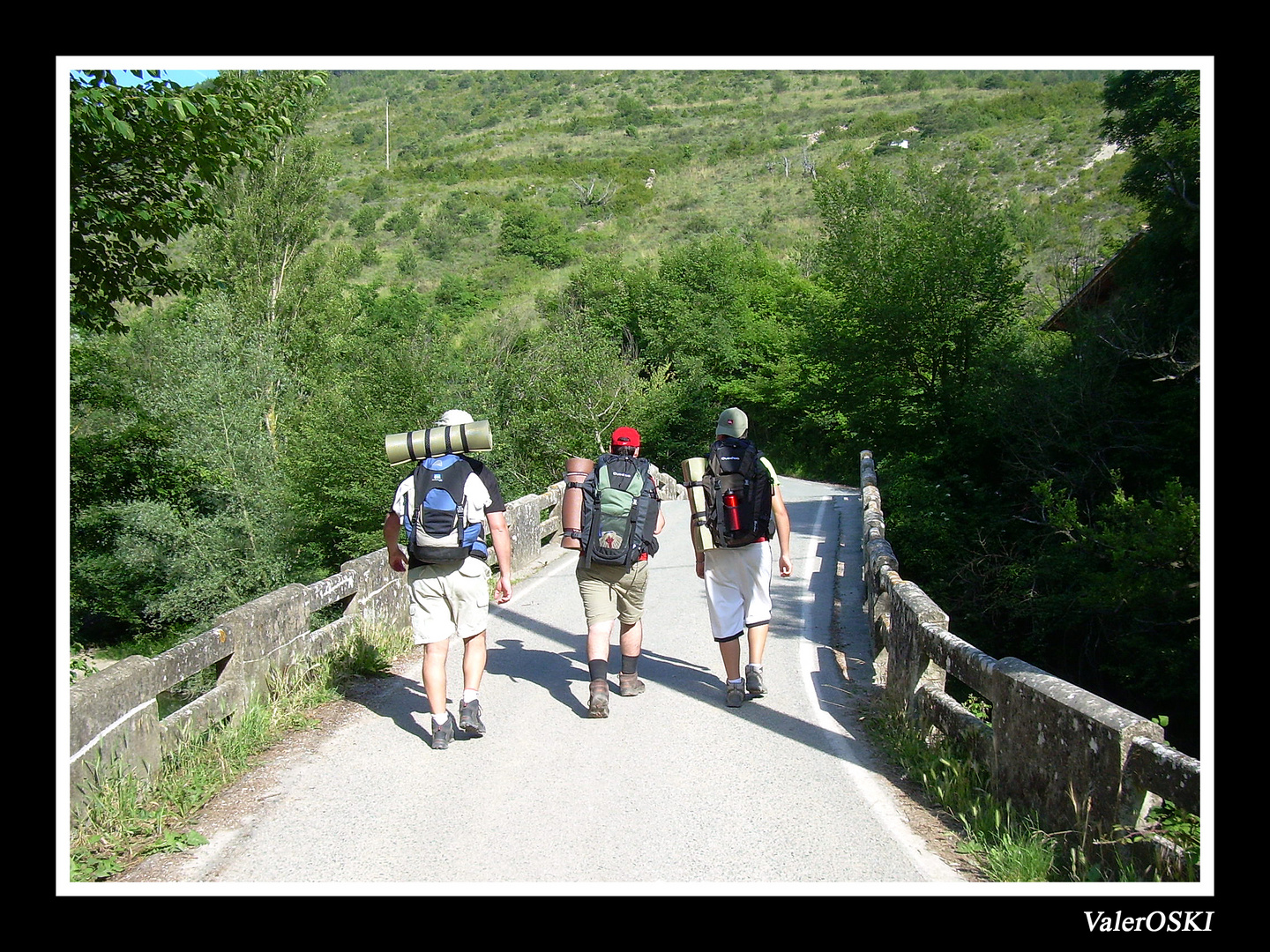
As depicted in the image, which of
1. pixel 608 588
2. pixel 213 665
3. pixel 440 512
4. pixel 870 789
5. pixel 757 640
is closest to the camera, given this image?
pixel 870 789

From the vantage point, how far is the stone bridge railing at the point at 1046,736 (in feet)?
12.6

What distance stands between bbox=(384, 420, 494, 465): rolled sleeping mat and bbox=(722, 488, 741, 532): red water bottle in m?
1.71

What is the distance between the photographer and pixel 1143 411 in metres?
15.8

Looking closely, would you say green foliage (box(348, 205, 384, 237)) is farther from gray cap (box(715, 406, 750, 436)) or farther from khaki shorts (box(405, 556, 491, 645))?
khaki shorts (box(405, 556, 491, 645))

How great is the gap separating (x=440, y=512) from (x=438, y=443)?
433 mm

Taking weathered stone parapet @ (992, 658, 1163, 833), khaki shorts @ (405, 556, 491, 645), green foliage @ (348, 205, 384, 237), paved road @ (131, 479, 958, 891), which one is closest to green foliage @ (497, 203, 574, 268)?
green foliage @ (348, 205, 384, 237)

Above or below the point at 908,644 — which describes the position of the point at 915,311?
above

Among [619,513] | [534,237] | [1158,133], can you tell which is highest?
[534,237]

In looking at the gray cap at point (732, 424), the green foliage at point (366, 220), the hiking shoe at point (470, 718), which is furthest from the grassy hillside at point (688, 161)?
the hiking shoe at point (470, 718)

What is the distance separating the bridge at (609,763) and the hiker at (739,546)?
406 millimetres

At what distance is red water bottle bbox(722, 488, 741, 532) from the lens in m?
6.46

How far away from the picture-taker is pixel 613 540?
6457 millimetres

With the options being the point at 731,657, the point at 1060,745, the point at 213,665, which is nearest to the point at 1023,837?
the point at 1060,745

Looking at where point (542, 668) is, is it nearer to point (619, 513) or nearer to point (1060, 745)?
point (619, 513)
